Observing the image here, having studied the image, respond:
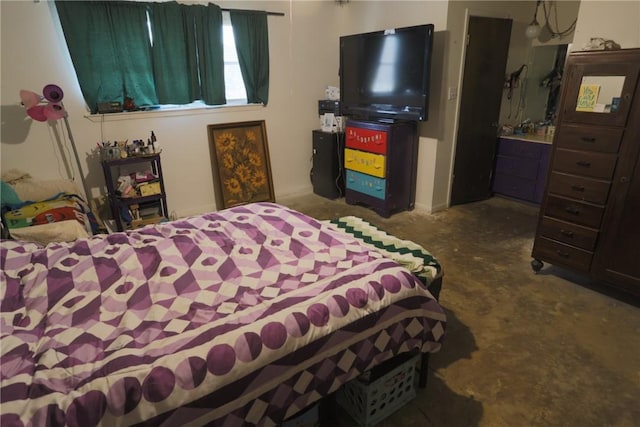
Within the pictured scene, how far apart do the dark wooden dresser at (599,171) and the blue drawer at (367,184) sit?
1564mm

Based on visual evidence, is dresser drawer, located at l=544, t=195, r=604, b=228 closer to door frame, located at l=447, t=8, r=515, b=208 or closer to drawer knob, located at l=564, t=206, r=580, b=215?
drawer knob, located at l=564, t=206, r=580, b=215

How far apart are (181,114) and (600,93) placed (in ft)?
11.0

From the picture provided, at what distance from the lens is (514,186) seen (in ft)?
14.1

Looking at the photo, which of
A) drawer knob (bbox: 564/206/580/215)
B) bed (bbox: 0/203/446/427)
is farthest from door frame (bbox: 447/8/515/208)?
bed (bbox: 0/203/446/427)

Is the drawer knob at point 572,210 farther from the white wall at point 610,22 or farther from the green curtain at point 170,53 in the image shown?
the green curtain at point 170,53

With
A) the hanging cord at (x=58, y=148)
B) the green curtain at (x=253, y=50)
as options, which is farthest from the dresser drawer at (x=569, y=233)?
the hanging cord at (x=58, y=148)

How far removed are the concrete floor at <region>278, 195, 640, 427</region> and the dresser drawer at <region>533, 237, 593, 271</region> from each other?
0.59ft

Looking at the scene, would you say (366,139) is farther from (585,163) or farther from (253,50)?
(585,163)

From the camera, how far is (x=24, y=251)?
1840mm

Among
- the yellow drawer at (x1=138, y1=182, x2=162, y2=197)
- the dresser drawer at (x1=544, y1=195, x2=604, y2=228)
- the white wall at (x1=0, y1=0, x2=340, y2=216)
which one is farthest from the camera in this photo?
the yellow drawer at (x1=138, y1=182, x2=162, y2=197)

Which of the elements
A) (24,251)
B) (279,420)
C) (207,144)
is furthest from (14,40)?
(279,420)

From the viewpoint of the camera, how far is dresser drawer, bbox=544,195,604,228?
8.07 feet

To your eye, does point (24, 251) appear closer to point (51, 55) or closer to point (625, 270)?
point (51, 55)

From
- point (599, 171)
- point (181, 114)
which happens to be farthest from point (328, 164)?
point (599, 171)
